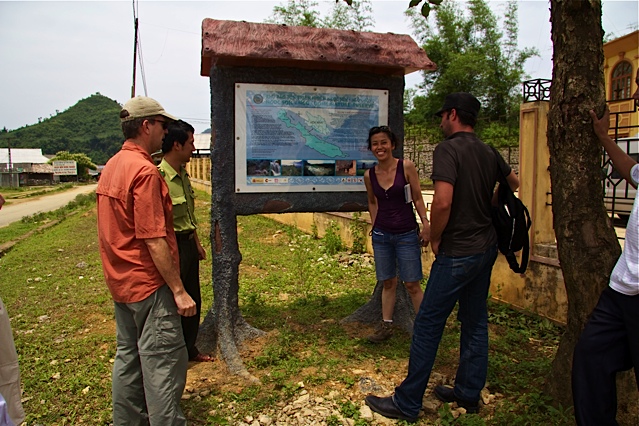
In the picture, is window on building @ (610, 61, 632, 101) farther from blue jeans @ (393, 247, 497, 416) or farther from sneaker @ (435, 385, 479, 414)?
sneaker @ (435, 385, 479, 414)

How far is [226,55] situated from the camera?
350 cm

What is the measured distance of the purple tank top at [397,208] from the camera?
3.66m

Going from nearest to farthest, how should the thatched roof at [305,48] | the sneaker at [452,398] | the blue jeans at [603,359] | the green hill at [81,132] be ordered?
the blue jeans at [603,359], the sneaker at [452,398], the thatched roof at [305,48], the green hill at [81,132]

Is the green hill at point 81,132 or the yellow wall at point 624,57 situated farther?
the green hill at point 81,132

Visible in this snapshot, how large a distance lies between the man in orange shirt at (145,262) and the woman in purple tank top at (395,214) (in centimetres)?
171

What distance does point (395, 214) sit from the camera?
369cm

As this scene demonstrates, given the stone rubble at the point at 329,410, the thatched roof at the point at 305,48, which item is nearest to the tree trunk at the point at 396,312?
the stone rubble at the point at 329,410

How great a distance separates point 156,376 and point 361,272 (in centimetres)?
432

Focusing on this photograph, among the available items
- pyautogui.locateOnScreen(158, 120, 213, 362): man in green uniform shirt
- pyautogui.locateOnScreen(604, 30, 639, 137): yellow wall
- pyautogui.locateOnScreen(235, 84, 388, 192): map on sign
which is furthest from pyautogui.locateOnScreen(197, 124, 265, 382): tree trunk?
pyautogui.locateOnScreen(604, 30, 639, 137): yellow wall

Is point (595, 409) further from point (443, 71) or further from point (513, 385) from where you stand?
point (443, 71)

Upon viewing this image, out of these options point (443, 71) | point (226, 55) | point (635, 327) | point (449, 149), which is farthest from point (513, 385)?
point (443, 71)

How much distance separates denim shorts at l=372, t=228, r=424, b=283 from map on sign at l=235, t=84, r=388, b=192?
1.98 ft

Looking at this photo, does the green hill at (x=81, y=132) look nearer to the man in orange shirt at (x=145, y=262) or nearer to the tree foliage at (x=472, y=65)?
the tree foliage at (x=472, y=65)

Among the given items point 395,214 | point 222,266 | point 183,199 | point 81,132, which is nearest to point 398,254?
point 395,214
